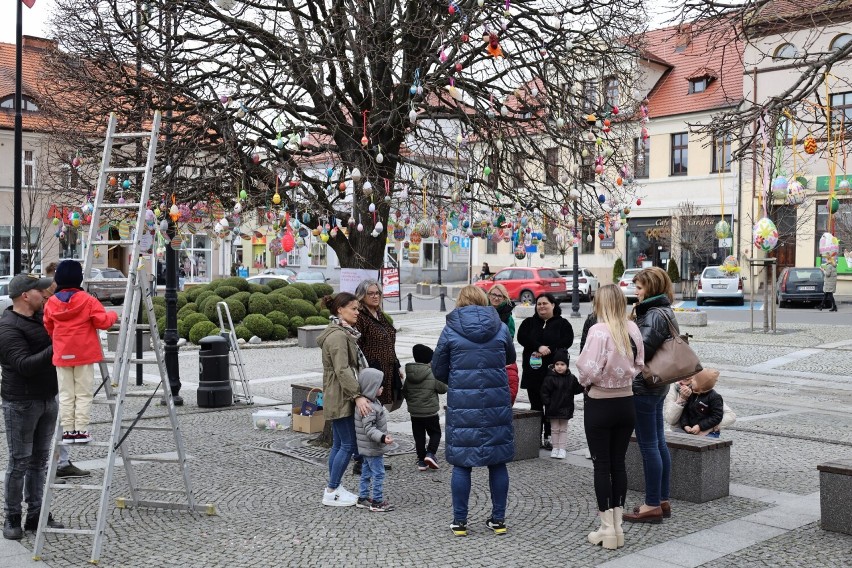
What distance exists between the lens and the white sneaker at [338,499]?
6840 millimetres

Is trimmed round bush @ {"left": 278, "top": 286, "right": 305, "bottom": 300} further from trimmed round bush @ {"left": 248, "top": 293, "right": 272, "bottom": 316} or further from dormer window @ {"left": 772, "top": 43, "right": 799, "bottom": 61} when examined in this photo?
dormer window @ {"left": 772, "top": 43, "right": 799, "bottom": 61}

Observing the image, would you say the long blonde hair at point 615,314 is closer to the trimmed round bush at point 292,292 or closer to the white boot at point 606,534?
the white boot at point 606,534

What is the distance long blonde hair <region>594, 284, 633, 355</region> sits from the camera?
5.80 meters

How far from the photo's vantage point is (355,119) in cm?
998

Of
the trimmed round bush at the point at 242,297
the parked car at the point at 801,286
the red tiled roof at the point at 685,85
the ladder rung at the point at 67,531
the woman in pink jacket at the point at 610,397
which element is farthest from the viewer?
the red tiled roof at the point at 685,85

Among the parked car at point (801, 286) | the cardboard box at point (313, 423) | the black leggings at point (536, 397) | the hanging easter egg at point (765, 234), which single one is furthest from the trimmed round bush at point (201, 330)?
the parked car at point (801, 286)

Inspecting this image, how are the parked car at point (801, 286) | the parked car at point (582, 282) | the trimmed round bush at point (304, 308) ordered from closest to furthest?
the trimmed round bush at point (304, 308), the parked car at point (801, 286), the parked car at point (582, 282)

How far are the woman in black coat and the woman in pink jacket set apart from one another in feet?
8.48

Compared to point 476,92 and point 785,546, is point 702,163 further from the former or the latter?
point 785,546

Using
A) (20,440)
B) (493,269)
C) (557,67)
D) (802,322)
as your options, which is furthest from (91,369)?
(493,269)

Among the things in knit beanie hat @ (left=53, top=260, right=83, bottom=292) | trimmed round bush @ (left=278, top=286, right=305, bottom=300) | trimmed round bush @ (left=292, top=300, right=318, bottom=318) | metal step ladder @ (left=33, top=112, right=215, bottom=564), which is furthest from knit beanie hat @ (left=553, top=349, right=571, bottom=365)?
trimmed round bush @ (left=278, top=286, right=305, bottom=300)

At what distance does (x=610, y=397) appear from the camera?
5820mm

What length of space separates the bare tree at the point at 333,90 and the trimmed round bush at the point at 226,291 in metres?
11.4

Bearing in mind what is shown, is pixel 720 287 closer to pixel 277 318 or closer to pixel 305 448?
pixel 277 318
